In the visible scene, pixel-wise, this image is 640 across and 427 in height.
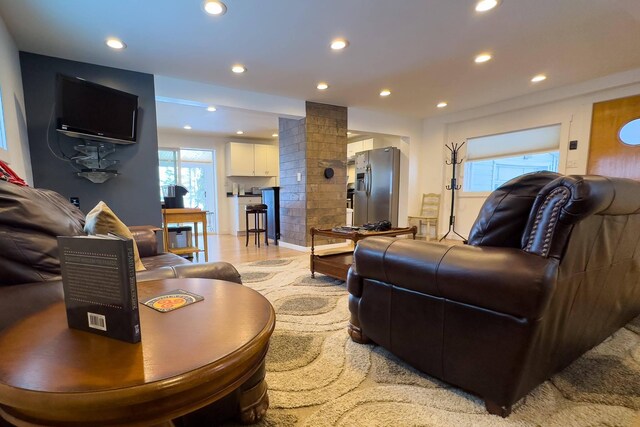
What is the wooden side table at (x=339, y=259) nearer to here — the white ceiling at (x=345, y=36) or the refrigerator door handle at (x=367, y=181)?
the white ceiling at (x=345, y=36)

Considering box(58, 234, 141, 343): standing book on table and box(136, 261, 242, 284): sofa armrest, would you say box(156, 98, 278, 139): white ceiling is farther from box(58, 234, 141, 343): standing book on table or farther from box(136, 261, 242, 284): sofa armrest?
box(58, 234, 141, 343): standing book on table

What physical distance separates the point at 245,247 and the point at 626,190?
460 centimetres

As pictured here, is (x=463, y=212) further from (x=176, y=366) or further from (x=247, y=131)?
(x=176, y=366)

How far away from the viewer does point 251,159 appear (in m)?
6.79

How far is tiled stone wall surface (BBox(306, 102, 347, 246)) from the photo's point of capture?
4.51 metres

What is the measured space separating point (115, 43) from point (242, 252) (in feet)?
9.64

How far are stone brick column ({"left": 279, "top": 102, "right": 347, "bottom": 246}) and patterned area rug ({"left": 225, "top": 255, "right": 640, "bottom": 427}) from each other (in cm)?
288

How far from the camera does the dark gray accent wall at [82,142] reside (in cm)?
285

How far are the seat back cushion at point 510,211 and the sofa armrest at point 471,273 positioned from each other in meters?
0.09

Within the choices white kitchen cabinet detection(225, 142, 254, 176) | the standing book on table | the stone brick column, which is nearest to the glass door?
white kitchen cabinet detection(225, 142, 254, 176)

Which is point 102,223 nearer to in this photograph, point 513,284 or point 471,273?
point 471,273

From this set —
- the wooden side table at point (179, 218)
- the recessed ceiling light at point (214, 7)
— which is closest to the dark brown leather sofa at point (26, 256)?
the recessed ceiling light at point (214, 7)

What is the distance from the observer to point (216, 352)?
57cm

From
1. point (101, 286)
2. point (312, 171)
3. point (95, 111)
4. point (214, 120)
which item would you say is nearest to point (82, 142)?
point (95, 111)
